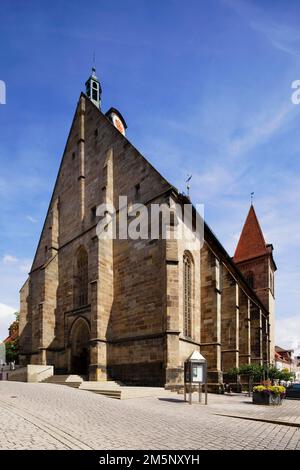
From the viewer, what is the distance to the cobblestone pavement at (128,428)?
256 inches

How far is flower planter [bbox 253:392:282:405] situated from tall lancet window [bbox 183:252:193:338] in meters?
6.80

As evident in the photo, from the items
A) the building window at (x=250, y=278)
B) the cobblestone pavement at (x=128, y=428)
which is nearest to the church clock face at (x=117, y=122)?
the building window at (x=250, y=278)

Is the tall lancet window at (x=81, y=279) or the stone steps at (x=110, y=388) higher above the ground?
the tall lancet window at (x=81, y=279)

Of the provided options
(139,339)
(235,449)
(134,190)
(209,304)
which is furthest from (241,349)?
(235,449)

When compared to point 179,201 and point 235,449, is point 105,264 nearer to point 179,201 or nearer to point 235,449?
point 179,201

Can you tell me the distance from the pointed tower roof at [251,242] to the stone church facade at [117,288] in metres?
14.3

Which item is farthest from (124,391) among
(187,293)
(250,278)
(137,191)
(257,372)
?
(250,278)

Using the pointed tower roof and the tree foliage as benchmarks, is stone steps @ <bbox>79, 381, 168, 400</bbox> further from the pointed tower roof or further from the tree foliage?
the pointed tower roof

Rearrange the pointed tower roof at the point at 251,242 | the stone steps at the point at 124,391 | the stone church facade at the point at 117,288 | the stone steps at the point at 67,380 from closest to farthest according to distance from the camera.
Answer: the stone steps at the point at 124,391, the stone steps at the point at 67,380, the stone church facade at the point at 117,288, the pointed tower roof at the point at 251,242

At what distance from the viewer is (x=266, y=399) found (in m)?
14.3

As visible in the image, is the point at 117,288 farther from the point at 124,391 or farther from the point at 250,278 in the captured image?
the point at 250,278

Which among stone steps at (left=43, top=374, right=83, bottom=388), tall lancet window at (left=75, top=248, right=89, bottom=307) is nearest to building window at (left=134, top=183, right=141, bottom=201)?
tall lancet window at (left=75, top=248, right=89, bottom=307)

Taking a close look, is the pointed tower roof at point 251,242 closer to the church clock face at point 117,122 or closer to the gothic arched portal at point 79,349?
the church clock face at point 117,122

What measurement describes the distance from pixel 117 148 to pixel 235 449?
20.8 meters
